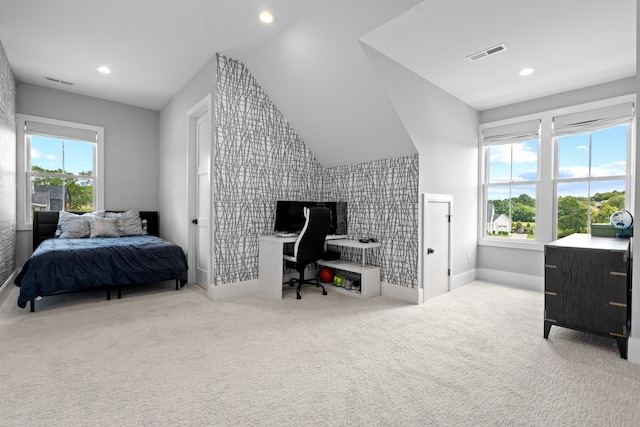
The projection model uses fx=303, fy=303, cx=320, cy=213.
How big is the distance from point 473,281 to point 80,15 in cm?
575

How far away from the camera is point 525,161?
4.39 meters

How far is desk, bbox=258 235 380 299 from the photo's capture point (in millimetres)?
3600

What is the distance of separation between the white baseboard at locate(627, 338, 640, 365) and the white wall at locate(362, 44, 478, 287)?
6.61ft

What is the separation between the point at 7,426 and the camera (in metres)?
1.49

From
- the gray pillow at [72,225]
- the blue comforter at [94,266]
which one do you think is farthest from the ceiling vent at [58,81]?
the blue comforter at [94,266]

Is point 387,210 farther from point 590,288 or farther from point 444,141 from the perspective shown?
point 590,288

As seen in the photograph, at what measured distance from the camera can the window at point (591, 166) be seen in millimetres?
3617

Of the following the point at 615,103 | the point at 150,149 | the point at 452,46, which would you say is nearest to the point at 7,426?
the point at 452,46

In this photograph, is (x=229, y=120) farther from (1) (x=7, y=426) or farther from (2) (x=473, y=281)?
(2) (x=473, y=281)

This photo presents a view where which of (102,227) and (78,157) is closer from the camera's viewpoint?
(102,227)

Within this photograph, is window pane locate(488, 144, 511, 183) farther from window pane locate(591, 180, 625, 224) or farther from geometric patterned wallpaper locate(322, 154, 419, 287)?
geometric patterned wallpaper locate(322, 154, 419, 287)

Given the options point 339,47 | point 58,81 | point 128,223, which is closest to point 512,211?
Result: point 339,47

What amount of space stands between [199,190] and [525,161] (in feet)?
15.3

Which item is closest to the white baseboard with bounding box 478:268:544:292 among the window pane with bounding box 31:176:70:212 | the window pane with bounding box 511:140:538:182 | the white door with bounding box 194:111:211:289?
the window pane with bounding box 511:140:538:182
